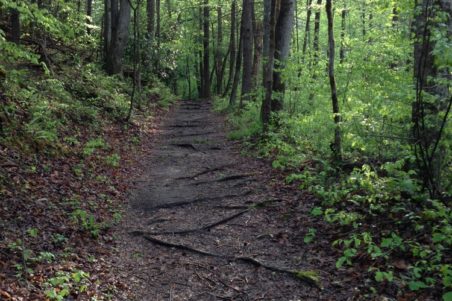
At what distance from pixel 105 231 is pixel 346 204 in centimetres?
401

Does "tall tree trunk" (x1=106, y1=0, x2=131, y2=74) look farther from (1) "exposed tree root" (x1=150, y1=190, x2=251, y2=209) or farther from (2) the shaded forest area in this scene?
(1) "exposed tree root" (x1=150, y1=190, x2=251, y2=209)

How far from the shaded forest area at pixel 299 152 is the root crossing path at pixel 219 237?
0.36 meters

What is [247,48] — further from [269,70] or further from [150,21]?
[150,21]

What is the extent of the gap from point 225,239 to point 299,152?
4.08 meters

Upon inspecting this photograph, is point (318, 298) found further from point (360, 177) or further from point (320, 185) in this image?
point (320, 185)

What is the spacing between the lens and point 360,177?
272 inches

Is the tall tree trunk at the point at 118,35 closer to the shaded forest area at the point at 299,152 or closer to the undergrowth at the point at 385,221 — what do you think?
the shaded forest area at the point at 299,152

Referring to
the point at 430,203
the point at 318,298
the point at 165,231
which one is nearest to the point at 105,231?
the point at 165,231

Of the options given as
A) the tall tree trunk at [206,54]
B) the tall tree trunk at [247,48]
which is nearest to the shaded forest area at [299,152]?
the tall tree trunk at [247,48]

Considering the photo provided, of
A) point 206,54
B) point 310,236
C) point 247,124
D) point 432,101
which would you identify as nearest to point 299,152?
point 310,236

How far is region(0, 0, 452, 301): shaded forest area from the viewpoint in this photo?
16.5 feet

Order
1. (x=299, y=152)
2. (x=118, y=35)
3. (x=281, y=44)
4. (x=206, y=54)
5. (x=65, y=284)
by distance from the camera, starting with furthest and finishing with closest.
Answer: (x=206, y=54), (x=118, y=35), (x=281, y=44), (x=299, y=152), (x=65, y=284)

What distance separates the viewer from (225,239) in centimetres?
675

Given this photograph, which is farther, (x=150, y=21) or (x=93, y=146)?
(x=150, y=21)
